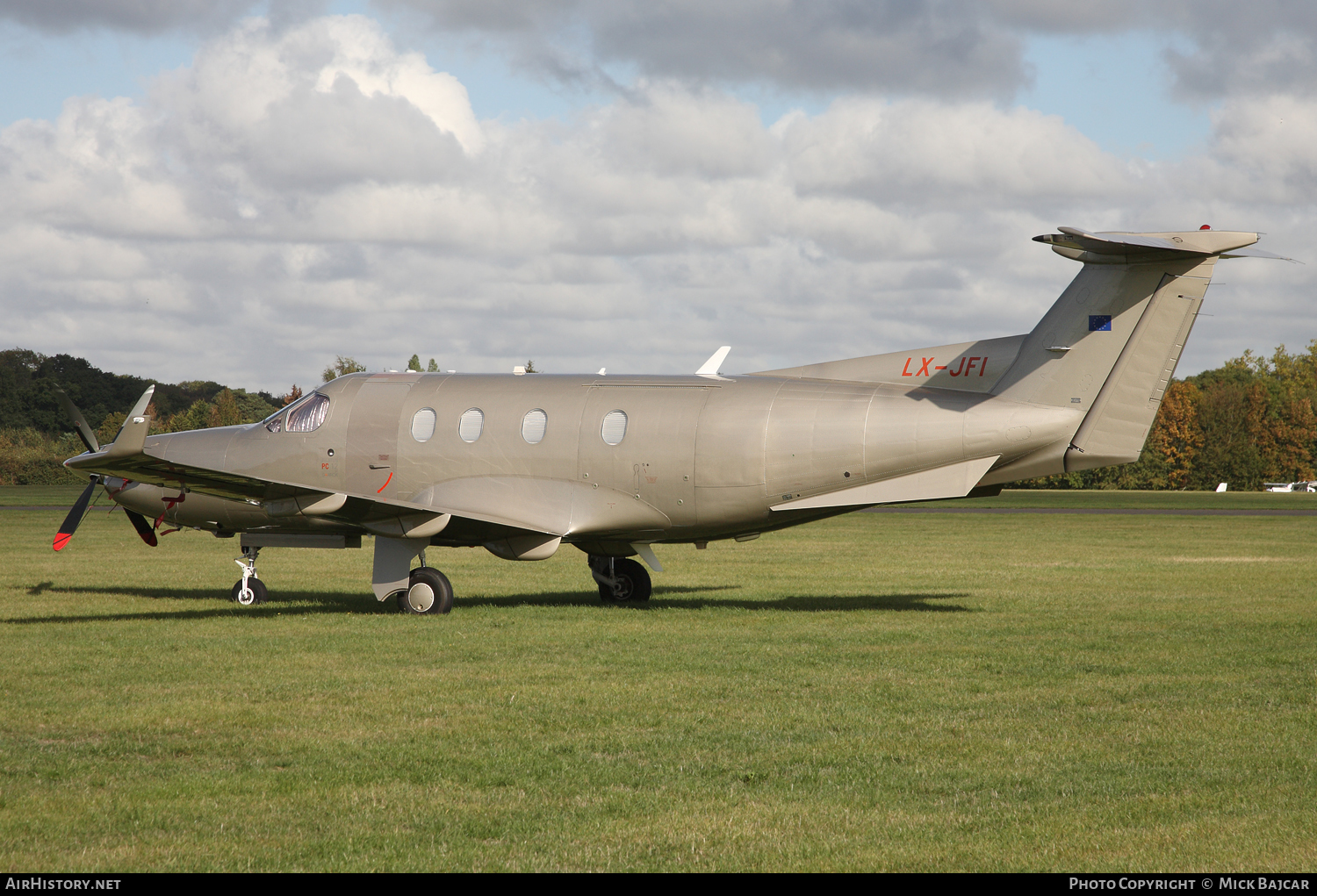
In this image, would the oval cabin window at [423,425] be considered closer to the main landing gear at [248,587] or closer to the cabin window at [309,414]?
the cabin window at [309,414]

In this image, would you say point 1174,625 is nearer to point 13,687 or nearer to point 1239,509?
point 13,687

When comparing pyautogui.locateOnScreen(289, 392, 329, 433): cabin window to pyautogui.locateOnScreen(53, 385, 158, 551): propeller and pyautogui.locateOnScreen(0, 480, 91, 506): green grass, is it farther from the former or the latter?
pyautogui.locateOnScreen(0, 480, 91, 506): green grass

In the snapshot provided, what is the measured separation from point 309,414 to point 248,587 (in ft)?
10.0

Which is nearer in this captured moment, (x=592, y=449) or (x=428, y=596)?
(x=428, y=596)

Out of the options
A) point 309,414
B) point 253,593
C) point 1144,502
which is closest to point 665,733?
point 309,414

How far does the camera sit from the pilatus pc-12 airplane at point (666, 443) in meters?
17.0

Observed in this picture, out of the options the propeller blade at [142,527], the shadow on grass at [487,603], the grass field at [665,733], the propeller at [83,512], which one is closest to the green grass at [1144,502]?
the shadow on grass at [487,603]

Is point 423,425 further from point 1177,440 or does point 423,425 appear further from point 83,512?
point 1177,440

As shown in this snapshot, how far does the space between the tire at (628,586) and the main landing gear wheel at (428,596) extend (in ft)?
11.0

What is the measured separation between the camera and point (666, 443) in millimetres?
18625

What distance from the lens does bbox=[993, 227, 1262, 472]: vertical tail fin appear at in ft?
54.6

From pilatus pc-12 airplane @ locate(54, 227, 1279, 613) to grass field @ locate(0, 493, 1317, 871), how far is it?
1383mm

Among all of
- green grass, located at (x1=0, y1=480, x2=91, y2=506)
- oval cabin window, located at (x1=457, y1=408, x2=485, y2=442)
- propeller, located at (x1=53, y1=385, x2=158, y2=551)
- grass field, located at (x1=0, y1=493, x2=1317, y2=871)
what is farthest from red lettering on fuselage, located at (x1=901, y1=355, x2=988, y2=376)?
green grass, located at (x1=0, y1=480, x2=91, y2=506)

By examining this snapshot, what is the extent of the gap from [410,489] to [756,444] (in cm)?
569
